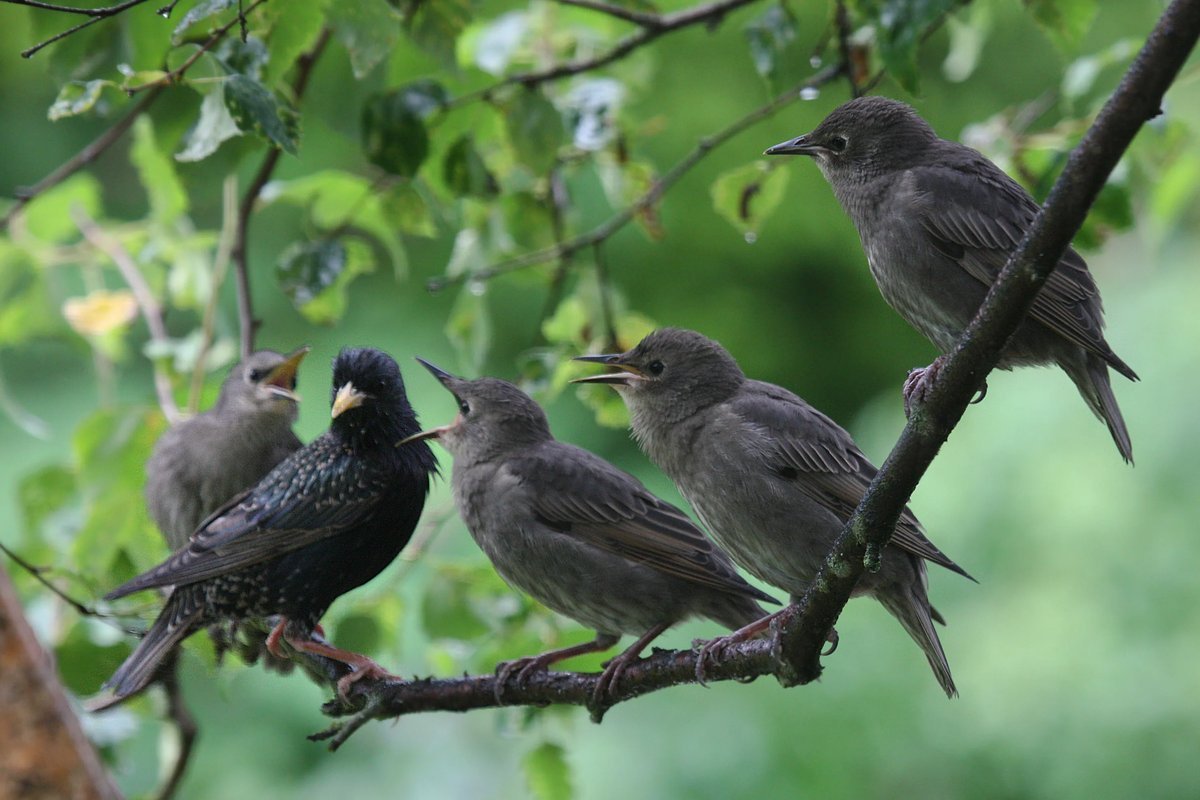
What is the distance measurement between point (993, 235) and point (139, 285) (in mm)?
3274

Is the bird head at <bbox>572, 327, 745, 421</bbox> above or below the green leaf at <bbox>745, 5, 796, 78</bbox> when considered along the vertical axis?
below

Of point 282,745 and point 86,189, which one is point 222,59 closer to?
point 86,189

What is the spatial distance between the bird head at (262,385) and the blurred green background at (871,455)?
91cm

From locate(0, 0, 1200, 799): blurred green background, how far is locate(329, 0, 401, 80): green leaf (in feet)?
5.80

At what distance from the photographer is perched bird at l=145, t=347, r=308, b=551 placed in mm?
3842

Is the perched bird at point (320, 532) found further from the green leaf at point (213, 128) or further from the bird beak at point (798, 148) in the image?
the bird beak at point (798, 148)

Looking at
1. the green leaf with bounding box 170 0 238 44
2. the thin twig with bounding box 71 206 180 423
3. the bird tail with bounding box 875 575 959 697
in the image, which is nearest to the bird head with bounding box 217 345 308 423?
the thin twig with bounding box 71 206 180 423

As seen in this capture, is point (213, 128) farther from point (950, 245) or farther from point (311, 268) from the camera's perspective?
point (950, 245)

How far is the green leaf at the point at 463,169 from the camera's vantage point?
12.5ft

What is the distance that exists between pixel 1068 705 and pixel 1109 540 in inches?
32.6

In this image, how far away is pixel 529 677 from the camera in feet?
9.86

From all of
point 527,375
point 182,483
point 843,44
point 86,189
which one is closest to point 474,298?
point 527,375

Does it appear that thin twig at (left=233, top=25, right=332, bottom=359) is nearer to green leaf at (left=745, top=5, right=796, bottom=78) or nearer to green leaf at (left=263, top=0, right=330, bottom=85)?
green leaf at (left=263, top=0, right=330, bottom=85)

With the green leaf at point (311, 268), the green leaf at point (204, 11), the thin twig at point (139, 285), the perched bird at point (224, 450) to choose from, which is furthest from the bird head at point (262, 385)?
the green leaf at point (204, 11)
